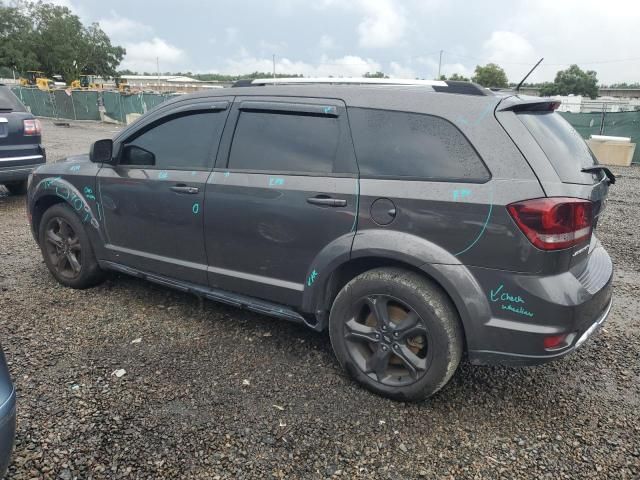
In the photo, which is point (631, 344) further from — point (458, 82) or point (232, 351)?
point (232, 351)

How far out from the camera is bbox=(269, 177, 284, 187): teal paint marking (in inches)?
115

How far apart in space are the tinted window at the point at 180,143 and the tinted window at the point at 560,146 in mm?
1963

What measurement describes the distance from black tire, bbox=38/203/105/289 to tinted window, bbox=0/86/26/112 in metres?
3.63

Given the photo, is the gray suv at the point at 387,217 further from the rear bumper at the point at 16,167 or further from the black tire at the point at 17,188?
the black tire at the point at 17,188

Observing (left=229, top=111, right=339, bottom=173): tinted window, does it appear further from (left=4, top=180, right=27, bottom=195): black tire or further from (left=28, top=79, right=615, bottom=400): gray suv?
(left=4, top=180, right=27, bottom=195): black tire

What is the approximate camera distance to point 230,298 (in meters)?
3.29

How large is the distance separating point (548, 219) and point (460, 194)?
42cm

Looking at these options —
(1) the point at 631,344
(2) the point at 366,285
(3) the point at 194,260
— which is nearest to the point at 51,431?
(3) the point at 194,260

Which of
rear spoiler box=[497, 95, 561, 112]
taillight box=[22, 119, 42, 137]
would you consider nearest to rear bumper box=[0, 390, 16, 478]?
rear spoiler box=[497, 95, 561, 112]

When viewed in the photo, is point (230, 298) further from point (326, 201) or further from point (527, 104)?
point (527, 104)

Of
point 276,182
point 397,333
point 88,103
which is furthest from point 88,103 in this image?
point 397,333

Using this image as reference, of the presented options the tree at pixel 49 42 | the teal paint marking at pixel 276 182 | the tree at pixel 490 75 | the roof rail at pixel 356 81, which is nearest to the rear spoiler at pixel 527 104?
the roof rail at pixel 356 81

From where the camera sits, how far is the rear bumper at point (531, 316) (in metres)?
2.29

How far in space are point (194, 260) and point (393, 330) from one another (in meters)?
1.55
